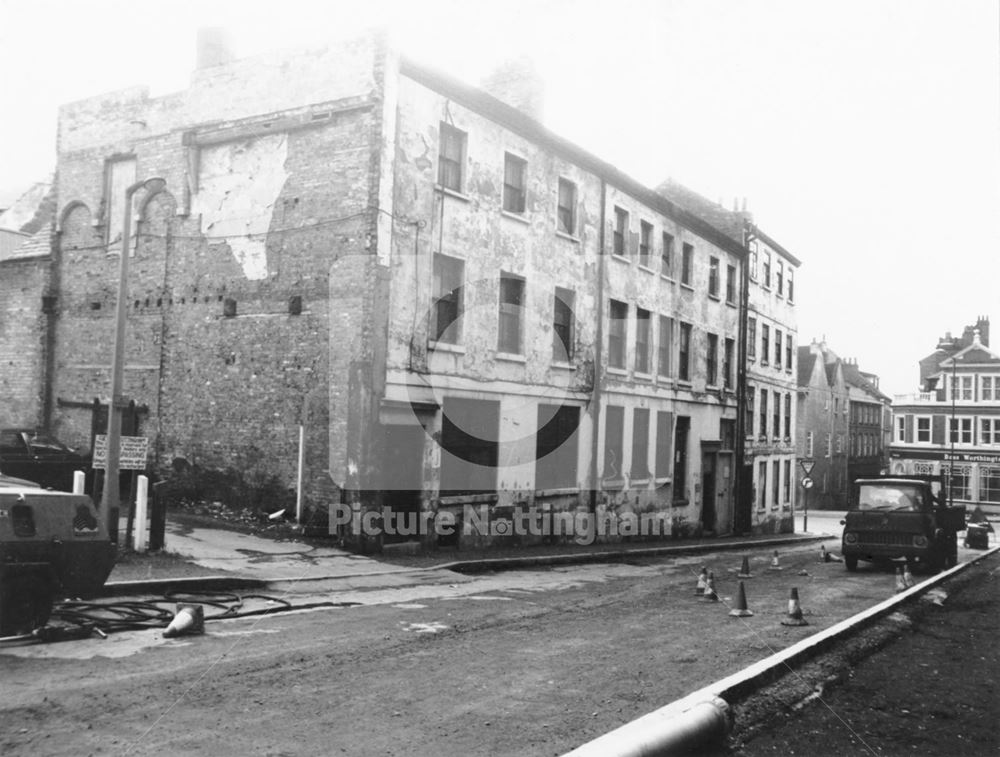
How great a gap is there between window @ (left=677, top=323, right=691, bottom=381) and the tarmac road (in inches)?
687

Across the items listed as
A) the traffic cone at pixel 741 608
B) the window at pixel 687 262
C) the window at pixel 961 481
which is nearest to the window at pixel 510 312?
the traffic cone at pixel 741 608

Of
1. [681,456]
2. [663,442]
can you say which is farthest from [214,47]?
[681,456]

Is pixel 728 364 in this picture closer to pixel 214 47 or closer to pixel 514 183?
pixel 514 183

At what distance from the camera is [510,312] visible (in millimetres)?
20578

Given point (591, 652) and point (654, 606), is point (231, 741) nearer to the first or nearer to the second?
point (591, 652)

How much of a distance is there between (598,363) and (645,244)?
5144mm

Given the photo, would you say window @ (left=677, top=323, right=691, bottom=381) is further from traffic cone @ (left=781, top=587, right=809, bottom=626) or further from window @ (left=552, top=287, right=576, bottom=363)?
traffic cone @ (left=781, top=587, right=809, bottom=626)

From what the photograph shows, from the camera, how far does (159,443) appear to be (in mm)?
19375

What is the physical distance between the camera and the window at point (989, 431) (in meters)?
64.8

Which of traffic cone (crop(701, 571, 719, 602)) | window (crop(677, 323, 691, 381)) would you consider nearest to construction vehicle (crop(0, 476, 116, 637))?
traffic cone (crop(701, 571, 719, 602))

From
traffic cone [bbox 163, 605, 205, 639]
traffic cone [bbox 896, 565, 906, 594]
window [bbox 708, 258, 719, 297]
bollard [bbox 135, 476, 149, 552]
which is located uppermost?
window [bbox 708, 258, 719, 297]

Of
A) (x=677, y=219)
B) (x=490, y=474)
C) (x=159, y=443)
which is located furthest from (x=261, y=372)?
(x=677, y=219)

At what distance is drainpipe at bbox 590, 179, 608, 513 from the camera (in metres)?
23.5

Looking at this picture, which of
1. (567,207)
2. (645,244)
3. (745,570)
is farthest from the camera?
(645,244)
